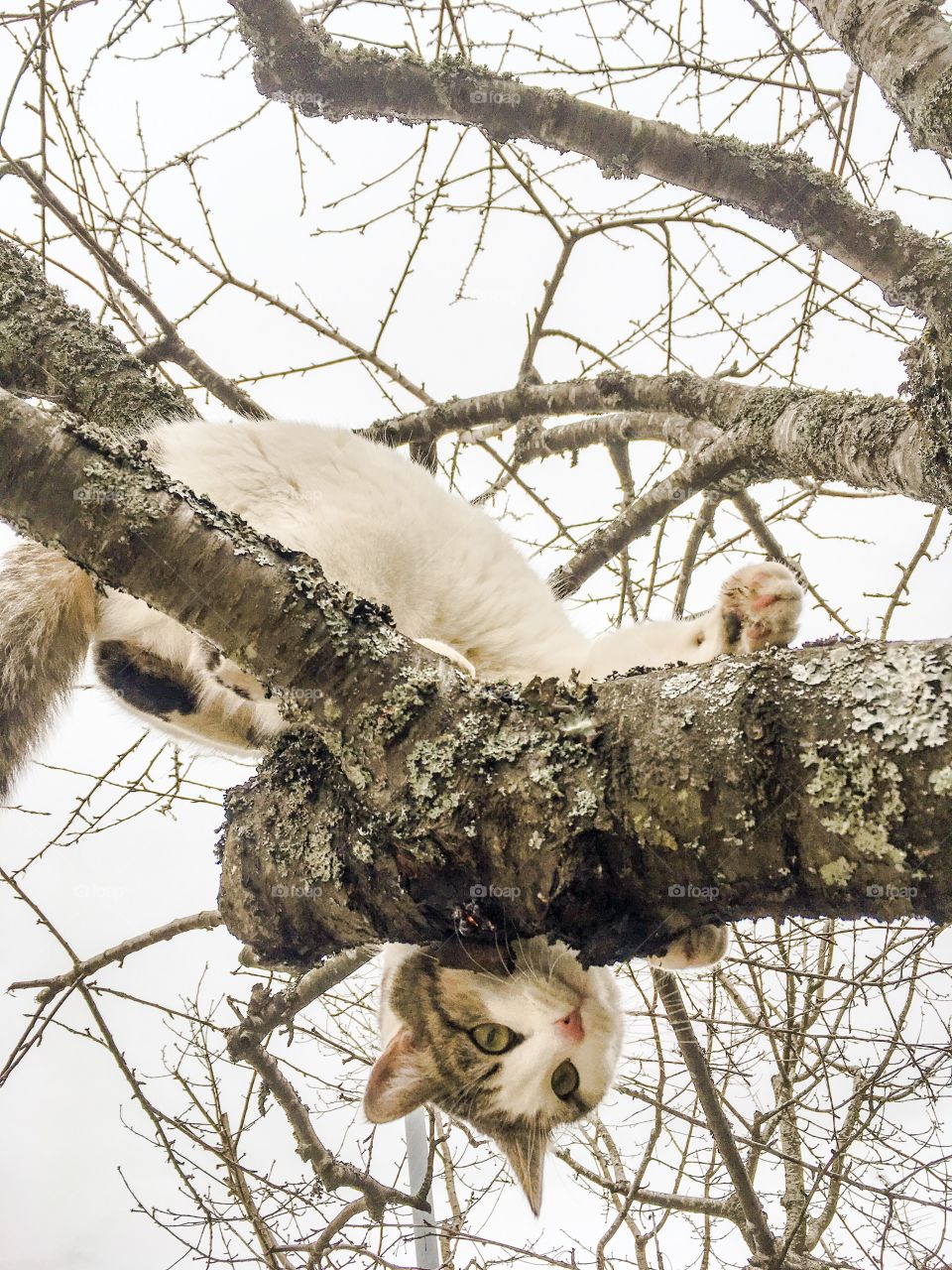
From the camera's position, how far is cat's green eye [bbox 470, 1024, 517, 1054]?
216cm

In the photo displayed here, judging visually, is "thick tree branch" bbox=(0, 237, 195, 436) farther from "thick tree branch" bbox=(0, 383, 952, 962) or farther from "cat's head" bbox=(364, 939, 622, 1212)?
"cat's head" bbox=(364, 939, 622, 1212)

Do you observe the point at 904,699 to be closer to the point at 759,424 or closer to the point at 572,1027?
the point at 572,1027

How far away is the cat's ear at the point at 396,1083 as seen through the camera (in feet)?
7.21

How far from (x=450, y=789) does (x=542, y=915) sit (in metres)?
0.20

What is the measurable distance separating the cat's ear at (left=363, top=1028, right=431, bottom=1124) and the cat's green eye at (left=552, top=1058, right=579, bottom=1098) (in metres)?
0.30

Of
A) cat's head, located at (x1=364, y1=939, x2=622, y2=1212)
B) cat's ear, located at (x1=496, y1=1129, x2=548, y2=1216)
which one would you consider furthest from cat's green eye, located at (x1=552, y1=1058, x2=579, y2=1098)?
cat's ear, located at (x1=496, y1=1129, x2=548, y2=1216)

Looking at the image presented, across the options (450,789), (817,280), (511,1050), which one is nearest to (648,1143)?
(511,1050)

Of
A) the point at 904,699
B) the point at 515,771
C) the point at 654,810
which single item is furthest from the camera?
the point at 515,771

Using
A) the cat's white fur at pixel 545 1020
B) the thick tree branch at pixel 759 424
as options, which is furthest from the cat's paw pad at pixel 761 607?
the cat's white fur at pixel 545 1020

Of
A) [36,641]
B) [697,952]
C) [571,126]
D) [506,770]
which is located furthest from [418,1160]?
[571,126]

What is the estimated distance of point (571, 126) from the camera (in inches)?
108

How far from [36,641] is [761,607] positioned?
1.78 meters

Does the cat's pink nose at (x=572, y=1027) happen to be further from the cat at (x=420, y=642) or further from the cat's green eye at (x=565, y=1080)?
the cat's green eye at (x=565, y=1080)

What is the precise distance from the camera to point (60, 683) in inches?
97.1
